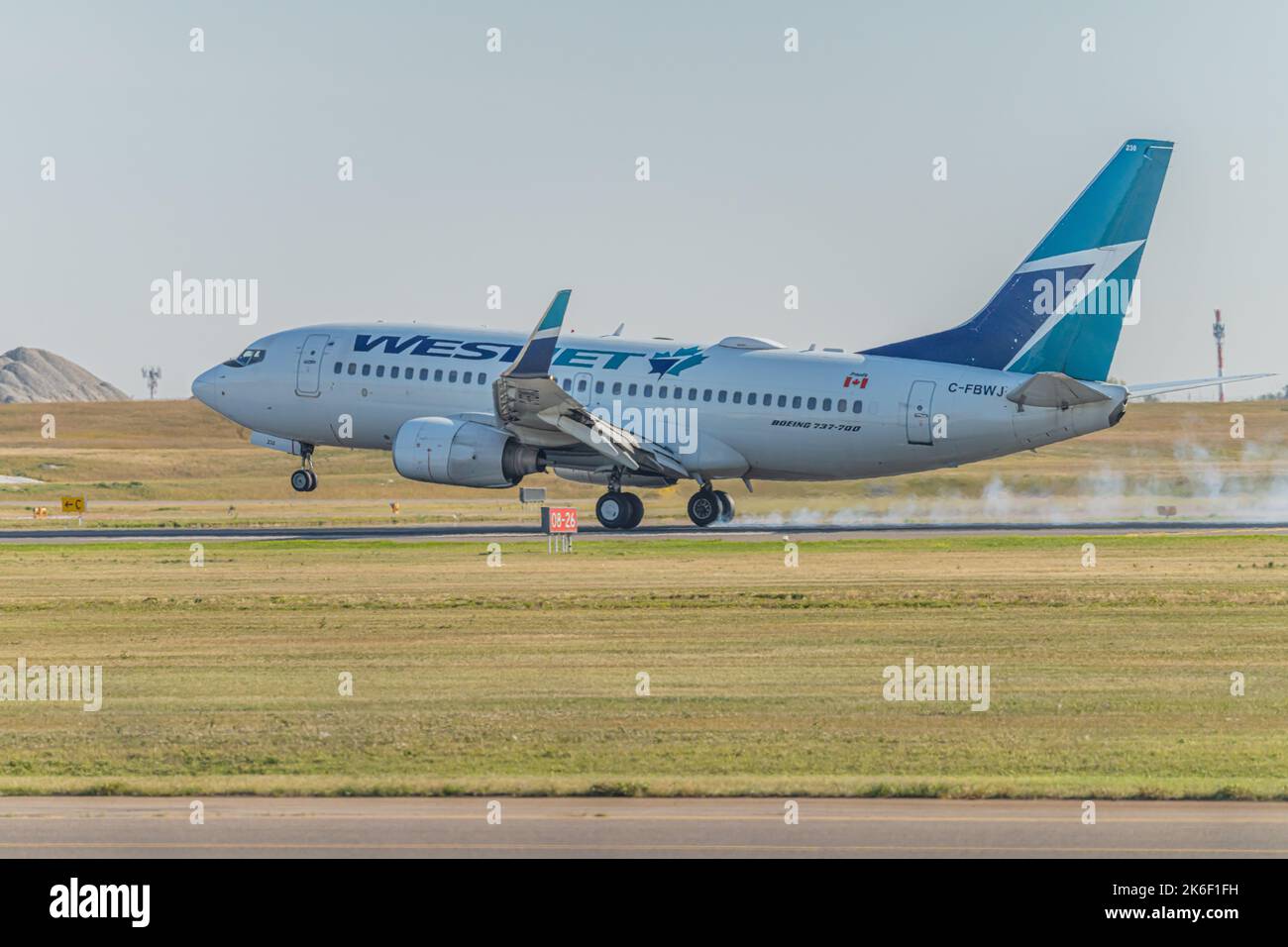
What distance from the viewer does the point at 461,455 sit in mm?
48656

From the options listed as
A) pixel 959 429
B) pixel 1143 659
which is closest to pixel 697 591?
pixel 1143 659

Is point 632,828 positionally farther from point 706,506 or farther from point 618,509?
point 706,506

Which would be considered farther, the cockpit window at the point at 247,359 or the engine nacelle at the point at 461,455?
the cockpit window at the point at 247,359

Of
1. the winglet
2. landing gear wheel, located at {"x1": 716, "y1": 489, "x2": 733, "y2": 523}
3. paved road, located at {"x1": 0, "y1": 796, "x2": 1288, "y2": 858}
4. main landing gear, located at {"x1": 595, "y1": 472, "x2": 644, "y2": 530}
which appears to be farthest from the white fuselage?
paved road, located at {"x1": 0, "y1": 796, "x2": 1288, "y2": 858}

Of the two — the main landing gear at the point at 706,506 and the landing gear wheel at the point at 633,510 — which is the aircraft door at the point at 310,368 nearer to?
the landing gear wheel at the point at 633,510

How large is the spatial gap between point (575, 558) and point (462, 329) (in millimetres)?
12324

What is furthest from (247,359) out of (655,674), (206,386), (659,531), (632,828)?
(632,828)

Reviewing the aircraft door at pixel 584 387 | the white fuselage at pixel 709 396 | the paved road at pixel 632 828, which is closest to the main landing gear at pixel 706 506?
the white fuselage at pixel 709 396

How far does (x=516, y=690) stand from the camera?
75.5 ft

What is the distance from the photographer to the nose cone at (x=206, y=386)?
55938 millimetres

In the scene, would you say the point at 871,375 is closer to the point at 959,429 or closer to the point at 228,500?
the point at 959,429

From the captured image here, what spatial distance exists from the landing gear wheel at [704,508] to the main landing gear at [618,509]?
174 centimetres

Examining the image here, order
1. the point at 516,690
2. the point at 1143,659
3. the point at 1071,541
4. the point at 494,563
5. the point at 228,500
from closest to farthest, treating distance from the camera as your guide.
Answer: the point at 516,690
the point at 1143,659
the point at 494,563
the point at 1071,541
the point at 228,500

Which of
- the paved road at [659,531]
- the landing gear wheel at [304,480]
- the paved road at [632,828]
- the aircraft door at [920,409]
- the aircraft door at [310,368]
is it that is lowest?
the paved road at [632,828]
